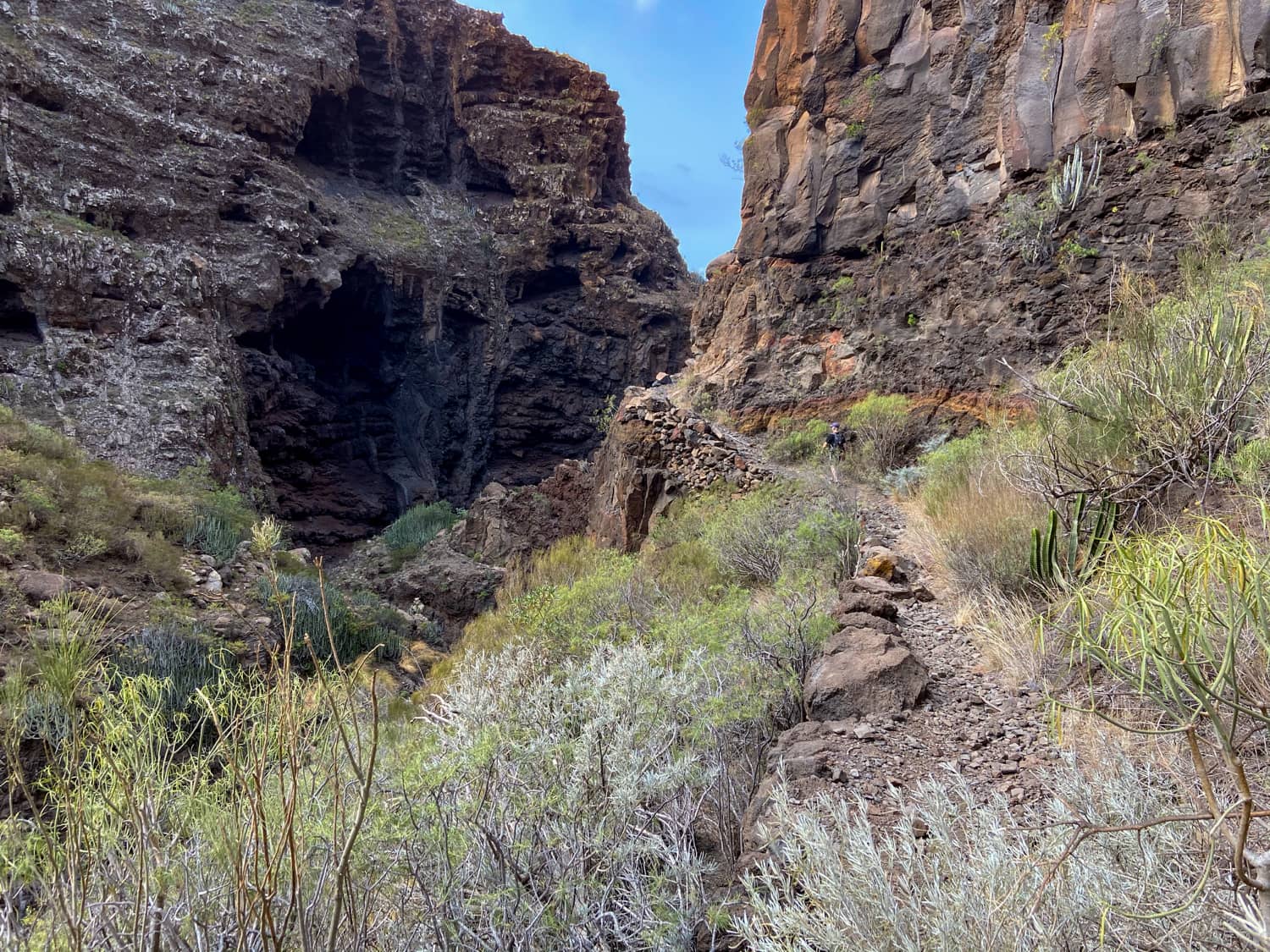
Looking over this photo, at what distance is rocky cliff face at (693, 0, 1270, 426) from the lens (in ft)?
27.2

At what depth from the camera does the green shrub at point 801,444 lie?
10.2m

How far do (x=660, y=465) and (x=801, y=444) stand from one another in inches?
92.0

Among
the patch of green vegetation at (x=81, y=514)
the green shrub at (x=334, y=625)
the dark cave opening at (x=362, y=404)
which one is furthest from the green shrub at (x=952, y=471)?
the dark cave opening at (x=362, y=404)

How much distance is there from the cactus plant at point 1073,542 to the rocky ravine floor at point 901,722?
479 millimetres

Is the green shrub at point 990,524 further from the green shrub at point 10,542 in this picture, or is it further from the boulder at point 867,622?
the green shrub at point 10,542

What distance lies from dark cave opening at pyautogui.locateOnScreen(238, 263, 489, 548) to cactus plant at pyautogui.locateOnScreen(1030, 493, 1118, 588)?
19.5 metres

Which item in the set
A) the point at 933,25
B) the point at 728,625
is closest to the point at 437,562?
the point at 728,625

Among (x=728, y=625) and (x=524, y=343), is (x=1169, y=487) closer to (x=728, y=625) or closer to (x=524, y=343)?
(x=728, y=625)

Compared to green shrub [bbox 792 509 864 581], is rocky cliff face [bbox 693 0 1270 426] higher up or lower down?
higher up

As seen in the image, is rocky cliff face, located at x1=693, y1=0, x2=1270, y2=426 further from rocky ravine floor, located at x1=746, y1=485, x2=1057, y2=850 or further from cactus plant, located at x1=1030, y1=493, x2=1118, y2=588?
rocky ravine floor, located at x1=746, y1=485, x2=1057, y2=850

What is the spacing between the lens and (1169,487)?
3.24 meters

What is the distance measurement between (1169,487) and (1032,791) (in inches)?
78.0

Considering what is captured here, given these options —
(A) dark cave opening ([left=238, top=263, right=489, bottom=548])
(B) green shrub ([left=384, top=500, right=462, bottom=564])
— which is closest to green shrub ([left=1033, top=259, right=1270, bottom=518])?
(B) green shrub ([left=384, top=500, right=462, bottom=564])

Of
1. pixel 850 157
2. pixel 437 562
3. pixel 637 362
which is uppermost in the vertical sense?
pixel 850 157
